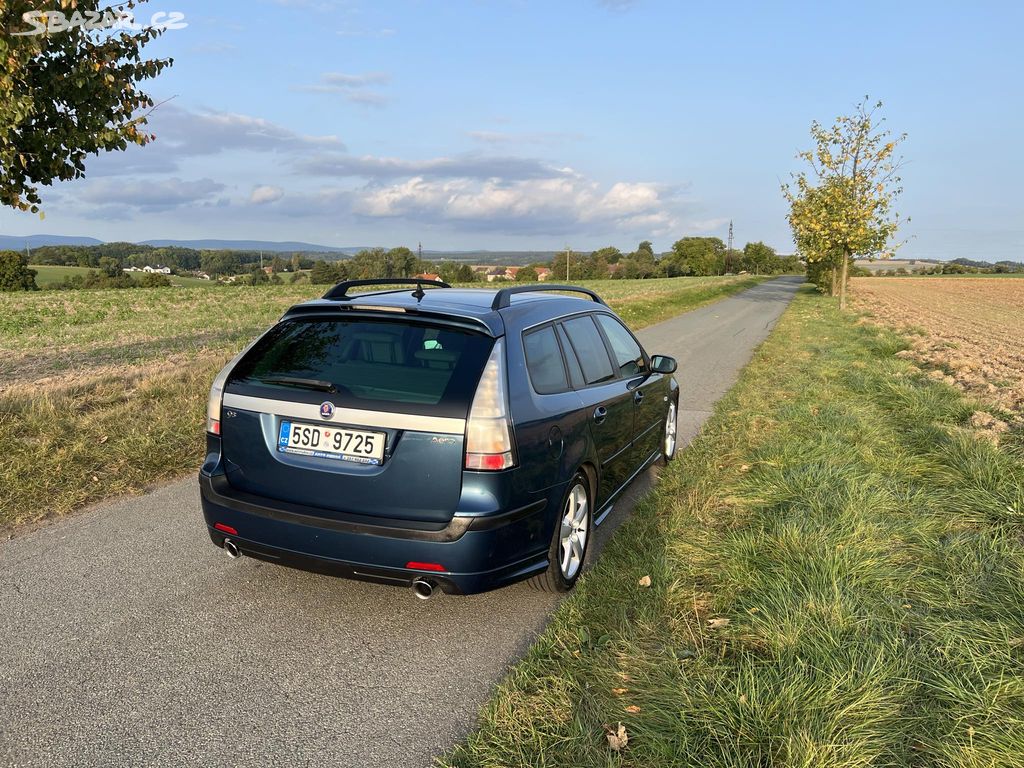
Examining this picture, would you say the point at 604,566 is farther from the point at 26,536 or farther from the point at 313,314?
the point at 26,536

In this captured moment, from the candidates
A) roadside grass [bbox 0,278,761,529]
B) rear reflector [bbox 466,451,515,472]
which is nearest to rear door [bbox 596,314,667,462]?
rear reflector [bbox 466,451,515,472]

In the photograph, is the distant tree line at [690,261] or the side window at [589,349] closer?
the side window at [589,349]

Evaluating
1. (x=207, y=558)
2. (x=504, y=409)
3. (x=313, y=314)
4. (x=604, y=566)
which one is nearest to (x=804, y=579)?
(x=604, y=566)

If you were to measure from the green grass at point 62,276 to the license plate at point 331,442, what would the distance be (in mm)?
59197

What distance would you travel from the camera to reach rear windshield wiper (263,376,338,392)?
10.6 feet

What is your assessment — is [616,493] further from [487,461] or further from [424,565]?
[424,565]

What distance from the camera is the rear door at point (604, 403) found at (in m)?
4.12

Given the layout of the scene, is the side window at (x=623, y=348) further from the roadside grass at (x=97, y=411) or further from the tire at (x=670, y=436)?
the roadside grass at (x=97, y=411)

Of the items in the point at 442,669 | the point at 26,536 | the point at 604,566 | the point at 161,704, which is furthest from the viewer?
the point at 26,536

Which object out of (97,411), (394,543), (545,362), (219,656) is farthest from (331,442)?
(97,411)

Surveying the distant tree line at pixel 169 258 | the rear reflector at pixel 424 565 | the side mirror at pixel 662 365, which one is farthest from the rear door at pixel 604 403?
the distant tree line at pixel 169 258

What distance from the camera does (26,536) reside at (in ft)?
14.3

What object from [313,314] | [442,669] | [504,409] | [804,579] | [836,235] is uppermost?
[836,235]

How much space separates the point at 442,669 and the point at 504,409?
1180mm
